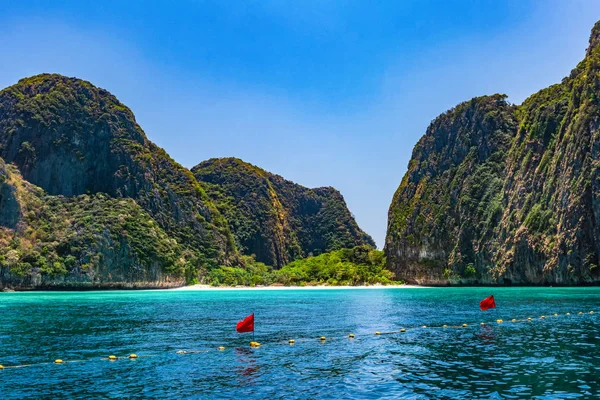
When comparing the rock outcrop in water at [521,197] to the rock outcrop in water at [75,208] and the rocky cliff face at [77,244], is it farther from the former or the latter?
the rocky cliff face at [77,244]

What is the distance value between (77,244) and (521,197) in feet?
429

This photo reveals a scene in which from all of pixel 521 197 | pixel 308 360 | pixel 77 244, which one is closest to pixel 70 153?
pixel 77 244

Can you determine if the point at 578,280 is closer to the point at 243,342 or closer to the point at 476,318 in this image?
the point at 476,318

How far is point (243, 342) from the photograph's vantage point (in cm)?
3512

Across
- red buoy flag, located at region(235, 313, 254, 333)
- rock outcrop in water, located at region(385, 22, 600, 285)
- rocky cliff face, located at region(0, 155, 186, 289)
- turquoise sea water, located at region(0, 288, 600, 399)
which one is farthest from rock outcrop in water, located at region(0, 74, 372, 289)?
red buoy flag, located at region(235, 313, 254, 333)

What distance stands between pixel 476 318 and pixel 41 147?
179 m

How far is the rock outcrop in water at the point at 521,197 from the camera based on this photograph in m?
121

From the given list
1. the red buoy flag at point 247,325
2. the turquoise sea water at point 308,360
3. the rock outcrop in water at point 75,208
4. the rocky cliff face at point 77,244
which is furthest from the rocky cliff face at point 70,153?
the red buoy flag at point 247,325

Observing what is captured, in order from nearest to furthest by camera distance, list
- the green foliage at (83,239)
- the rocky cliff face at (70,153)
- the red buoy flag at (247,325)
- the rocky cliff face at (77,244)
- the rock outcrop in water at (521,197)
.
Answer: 1. the red buoy flag at (247,325)
2. the rock outcrop in water at (521,197)
3. the rocky cliff face at (77,244)
4. the green foliage at (83,239)
5. the rocky cliff face at (70,153)

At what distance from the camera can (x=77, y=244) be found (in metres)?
150

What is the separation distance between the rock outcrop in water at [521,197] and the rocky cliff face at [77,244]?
9436 centimetres

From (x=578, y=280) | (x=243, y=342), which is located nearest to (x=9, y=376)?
(x=243, y=342)

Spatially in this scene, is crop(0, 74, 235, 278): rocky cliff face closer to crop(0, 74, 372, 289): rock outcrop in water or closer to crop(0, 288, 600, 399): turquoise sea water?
crop(0, 74, 372, 289): rock outcrop in water

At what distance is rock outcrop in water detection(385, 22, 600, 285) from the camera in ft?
398
